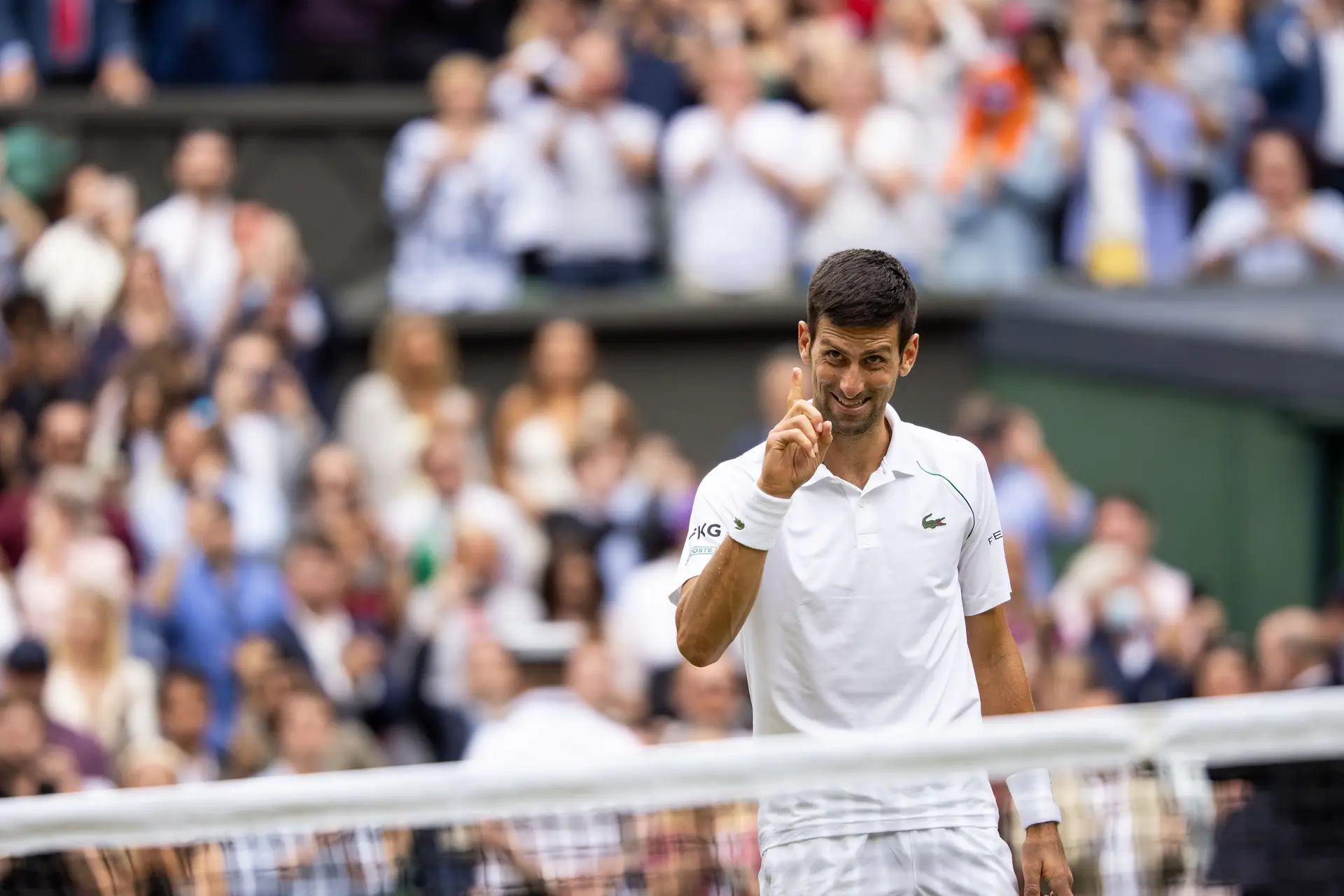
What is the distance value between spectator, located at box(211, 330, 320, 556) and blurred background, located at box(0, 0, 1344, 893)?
2 cm

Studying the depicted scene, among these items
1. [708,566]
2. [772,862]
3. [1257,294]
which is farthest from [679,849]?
[1257,294]

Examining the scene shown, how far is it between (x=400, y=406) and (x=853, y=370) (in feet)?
22.7

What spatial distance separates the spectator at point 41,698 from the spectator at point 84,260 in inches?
118

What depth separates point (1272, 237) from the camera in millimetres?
12680

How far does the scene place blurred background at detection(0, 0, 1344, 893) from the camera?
9.36 meters

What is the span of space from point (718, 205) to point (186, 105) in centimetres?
331

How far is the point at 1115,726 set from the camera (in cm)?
436

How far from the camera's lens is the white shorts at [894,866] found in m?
4.46

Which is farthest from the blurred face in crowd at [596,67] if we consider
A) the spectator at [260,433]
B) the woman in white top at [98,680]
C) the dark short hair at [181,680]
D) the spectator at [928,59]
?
the dark short hair at [181,680]

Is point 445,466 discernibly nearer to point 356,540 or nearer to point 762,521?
point 356,540

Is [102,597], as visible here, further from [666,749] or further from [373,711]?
[666,749]

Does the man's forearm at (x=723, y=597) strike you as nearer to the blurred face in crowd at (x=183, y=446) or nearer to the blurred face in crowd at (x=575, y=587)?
the blurred face in crowd at (x=575, y=587)

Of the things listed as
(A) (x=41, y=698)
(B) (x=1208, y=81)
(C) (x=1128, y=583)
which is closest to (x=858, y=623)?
(A) (x=41, y=698)

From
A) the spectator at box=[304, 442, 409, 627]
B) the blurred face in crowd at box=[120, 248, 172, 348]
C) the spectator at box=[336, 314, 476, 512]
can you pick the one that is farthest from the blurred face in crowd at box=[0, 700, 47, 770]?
the blurred face in crowd at box=[120, 248, 172, 348]
